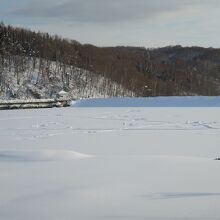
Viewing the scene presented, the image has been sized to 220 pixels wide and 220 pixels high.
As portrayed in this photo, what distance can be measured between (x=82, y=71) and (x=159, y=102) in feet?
188

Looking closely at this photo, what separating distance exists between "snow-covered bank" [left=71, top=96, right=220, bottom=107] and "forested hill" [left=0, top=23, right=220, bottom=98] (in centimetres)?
3849

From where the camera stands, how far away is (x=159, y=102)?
86.9 ft

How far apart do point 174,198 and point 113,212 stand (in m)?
0.67

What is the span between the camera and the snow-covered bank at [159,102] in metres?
25.2

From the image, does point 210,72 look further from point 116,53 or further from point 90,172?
point 90,172

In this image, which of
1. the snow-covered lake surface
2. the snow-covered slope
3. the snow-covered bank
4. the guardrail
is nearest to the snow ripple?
the snow-covered lake surface

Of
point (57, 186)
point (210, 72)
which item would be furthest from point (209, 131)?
point (210, 72)

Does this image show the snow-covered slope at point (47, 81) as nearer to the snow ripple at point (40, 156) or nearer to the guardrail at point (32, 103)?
the guardrail at point (32, 103)

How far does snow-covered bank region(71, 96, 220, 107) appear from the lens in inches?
992

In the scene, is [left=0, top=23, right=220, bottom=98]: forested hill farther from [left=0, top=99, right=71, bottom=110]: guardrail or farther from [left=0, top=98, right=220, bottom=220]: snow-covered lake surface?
[left=0, top=98, right=220, bottom=220]: snow-covered lake surface

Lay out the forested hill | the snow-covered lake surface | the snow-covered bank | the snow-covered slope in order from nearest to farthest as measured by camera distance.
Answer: the snow-covered lake surface, the snow-covered bank, the snow-covered slope, the forested hill

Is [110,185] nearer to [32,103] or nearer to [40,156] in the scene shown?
[40,156]

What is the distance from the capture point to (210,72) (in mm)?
129000

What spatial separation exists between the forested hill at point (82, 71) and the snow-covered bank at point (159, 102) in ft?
126
